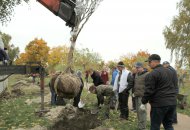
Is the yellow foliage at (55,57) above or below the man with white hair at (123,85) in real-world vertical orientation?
above

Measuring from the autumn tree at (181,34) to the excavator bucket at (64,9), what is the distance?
24.9 metres

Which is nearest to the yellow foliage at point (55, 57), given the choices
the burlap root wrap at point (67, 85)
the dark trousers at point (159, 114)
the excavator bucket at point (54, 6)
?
the excavator bucket at point (54, 6)

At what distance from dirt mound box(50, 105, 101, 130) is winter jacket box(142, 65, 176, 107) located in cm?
333

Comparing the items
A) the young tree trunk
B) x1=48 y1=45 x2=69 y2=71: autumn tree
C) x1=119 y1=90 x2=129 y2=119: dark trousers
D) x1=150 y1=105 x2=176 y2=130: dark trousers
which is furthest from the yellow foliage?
the young tree trunk

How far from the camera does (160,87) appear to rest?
6.70 meters

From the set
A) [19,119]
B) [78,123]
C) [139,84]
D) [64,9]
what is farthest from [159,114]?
[19,119]

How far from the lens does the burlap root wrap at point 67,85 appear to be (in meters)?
5.98

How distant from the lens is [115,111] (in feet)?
39.6

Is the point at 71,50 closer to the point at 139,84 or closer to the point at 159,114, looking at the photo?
the point at 159,114

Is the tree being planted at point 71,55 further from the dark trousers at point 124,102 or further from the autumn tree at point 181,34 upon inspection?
the autumn tree at point 181,34

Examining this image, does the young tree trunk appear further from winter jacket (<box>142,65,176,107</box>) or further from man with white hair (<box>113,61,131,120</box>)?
man with white hair (<box>113,61,131,120</box>)

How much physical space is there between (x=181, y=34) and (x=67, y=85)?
1055 inches

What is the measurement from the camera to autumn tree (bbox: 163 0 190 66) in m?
30.6

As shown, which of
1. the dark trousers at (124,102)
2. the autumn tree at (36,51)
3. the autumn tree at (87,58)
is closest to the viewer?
the dark trousers at (124,102)
